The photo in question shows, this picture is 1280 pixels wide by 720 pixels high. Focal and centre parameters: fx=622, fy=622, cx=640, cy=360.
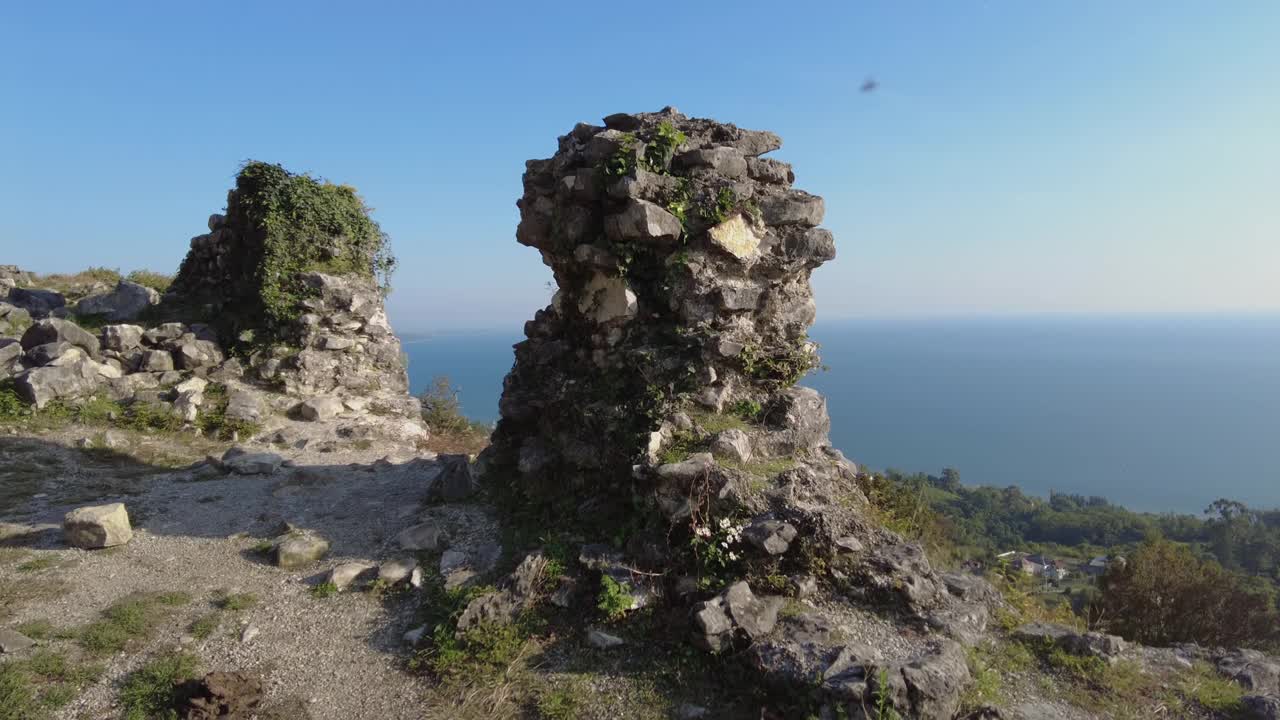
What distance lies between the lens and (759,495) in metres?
6.31

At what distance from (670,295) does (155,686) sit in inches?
234

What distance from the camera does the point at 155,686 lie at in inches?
199

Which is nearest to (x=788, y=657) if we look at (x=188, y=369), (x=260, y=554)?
(x=260, y=554)

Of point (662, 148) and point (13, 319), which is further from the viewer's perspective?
point (13, 319)

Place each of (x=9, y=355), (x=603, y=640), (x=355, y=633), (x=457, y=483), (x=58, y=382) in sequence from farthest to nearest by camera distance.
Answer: (x=9, y=355) → (x=58, y=382) → (x=457, y=483) → (x=355, y=633) → (x=603, y=640)

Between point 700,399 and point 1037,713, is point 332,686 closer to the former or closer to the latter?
point 700,399

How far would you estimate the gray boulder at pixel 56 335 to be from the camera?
13.2 meters

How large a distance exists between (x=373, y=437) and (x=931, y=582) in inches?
454

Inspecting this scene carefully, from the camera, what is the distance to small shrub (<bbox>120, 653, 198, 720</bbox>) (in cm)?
482

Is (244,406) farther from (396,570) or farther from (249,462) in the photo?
(396,570)

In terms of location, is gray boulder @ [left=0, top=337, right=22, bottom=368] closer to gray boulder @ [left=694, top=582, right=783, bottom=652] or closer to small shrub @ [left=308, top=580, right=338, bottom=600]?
small shrub @ [left=308, top=580, right=338, bottom=600]

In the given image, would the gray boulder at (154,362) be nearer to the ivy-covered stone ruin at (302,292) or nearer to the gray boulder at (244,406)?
the ivy-covered stone ruin at (302,292)

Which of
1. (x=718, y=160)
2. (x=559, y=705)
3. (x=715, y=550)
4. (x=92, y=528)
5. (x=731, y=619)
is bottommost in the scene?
(x=559, y=705)

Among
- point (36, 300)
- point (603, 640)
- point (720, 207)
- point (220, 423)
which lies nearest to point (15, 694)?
point (603, 640)
